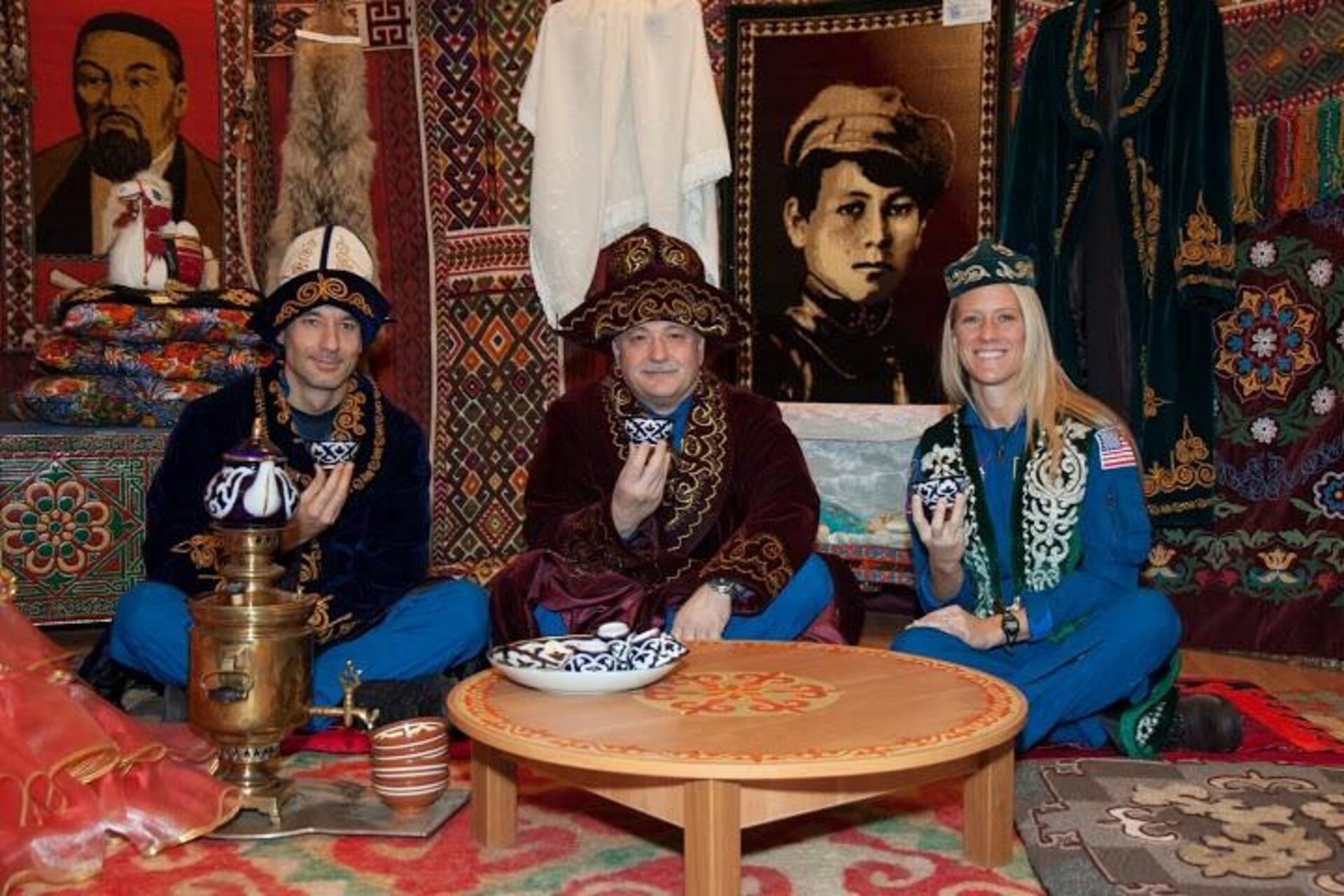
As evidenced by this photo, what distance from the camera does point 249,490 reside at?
2.32m

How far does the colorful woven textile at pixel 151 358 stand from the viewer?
435 centimetres

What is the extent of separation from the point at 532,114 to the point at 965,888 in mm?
3171

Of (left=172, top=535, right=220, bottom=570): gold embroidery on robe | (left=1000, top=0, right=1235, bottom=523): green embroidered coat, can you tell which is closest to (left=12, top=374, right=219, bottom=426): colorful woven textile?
(left=172, top=535, right=220, bottom=570): gold embroidery on robe

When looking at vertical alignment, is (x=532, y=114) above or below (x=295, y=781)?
above

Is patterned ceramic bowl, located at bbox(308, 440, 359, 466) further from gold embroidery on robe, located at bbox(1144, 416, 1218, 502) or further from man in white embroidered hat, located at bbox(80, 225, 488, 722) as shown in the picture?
gold embroidery on robe, located at bbox(1144, 416, 1218, 502)

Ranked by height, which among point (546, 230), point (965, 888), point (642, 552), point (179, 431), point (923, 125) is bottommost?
point (965, 888)

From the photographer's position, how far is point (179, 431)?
10.4ft

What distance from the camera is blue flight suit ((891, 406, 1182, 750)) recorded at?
2.86 m

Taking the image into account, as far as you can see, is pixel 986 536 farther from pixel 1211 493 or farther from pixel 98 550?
pixel 98 550

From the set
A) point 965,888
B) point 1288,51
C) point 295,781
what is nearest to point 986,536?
point 965,888

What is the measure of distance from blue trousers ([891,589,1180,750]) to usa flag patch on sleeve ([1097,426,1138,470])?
26 centimetres

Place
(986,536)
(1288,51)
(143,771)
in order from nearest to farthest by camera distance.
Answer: (143,771) → (986,536) → (1288,51)

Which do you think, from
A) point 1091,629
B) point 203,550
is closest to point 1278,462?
point 1091,629

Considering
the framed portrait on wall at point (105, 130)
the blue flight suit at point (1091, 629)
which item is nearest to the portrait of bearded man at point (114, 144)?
the framed portrait on wall at point (105, 130)
